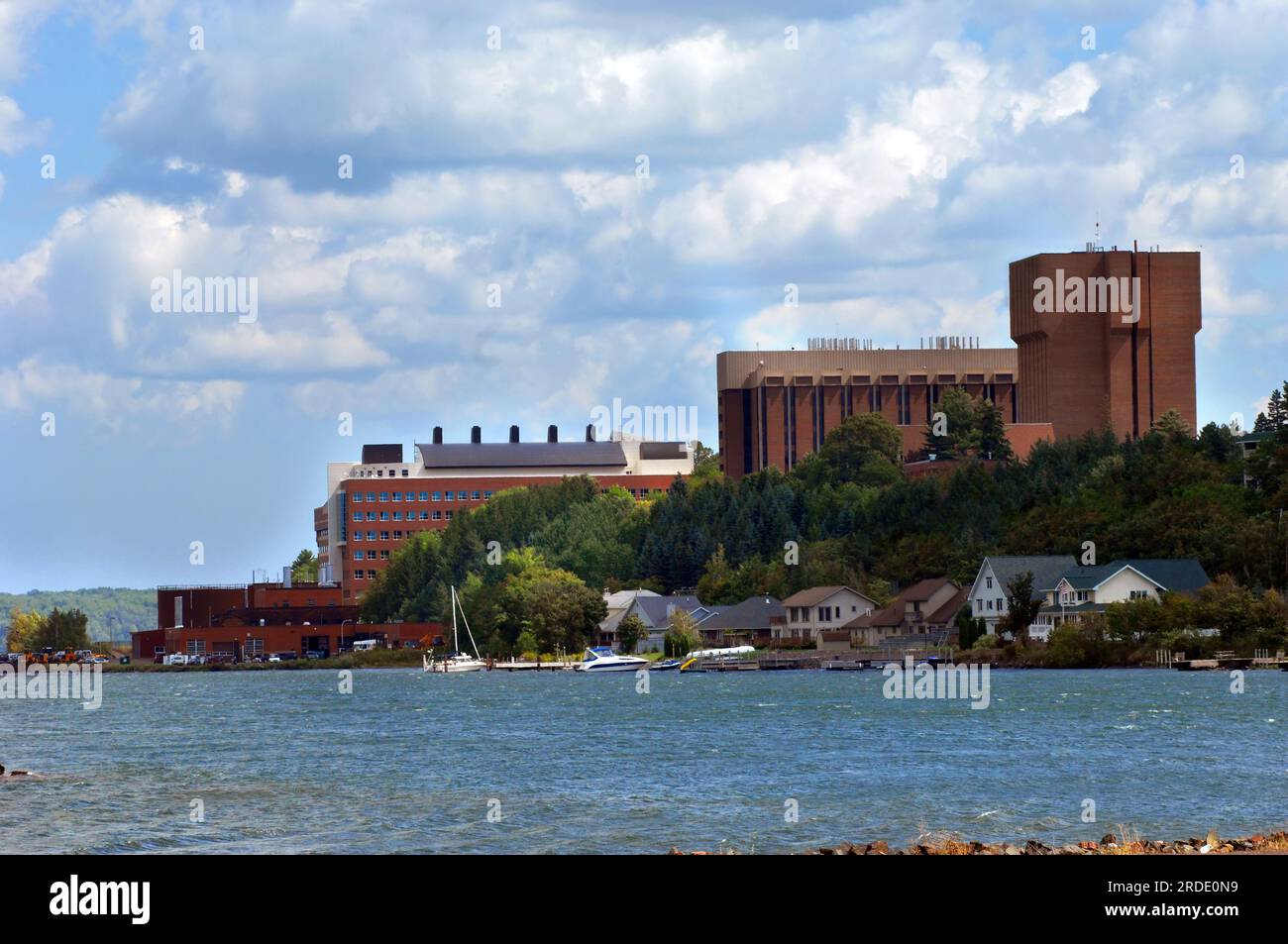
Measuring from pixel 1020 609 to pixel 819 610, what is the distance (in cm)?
3263

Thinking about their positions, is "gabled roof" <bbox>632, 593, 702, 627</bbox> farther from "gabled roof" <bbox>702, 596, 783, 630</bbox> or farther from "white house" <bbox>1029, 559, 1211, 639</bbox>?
"white house" <bbox>1029, 559, 1211, 639</bbox>

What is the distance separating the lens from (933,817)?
4531 cm

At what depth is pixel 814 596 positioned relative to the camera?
176 meters

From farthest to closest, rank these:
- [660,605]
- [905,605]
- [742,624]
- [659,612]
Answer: [660,605] → [659,612] → [742,624] → [905,605]

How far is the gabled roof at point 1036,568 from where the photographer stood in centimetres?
14925

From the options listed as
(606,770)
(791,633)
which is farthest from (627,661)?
(606,770)

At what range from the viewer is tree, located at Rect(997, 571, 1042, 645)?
144m

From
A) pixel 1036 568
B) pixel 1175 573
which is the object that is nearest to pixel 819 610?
pixel 1036 568

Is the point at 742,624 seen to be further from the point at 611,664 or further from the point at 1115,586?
the point at 1115,586

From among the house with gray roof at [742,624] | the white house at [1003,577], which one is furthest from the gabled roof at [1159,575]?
the house with gray roof at [742,624]

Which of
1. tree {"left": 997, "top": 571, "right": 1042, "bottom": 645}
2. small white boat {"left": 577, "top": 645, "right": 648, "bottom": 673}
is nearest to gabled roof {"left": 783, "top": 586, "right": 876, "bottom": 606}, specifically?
small white boat {"left": 577, "top": 645, "right": 648, "bottom": 673}

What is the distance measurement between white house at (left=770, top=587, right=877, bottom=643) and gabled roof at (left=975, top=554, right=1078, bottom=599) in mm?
20952
